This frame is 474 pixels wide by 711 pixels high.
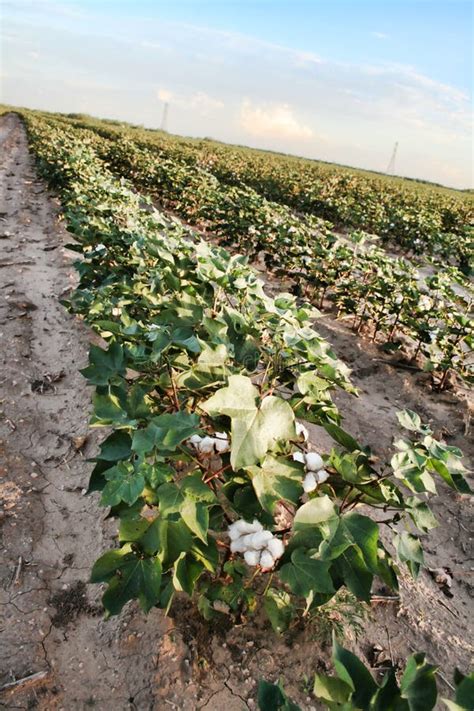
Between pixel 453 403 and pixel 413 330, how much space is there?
0.80m

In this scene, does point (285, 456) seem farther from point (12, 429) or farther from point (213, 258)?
point (12, 429)

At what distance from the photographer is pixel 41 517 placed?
2.72 meters

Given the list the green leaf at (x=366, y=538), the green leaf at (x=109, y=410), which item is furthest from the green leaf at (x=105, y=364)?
the green leaf at (x=366, y=538)

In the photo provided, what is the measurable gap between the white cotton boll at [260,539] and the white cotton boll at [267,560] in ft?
0.09

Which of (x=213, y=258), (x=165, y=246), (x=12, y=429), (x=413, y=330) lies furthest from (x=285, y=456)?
(x=413, y=330)

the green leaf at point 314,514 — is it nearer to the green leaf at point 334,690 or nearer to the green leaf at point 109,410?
the green leaf at point 334,690

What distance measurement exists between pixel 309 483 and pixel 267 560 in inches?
10.5

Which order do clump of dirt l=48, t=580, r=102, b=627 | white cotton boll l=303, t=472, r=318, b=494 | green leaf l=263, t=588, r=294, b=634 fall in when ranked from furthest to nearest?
clump of dirt l=48, t=580, r=102, b=627
green leaf l=263, t=588, r=294, b=634
white cotton boll l=303, t=472, r=318, b=494

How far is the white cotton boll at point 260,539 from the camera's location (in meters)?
1.54

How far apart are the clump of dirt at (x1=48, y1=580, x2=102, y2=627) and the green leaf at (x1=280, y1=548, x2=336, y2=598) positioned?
3.88 ft

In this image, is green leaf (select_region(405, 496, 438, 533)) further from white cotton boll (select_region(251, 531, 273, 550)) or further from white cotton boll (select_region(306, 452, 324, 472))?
white cotton boll (select_region(251, 531, 273, 550))

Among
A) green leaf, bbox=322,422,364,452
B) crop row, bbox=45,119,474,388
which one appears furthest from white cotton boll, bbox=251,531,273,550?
crop row, bbox=45,119,474,388

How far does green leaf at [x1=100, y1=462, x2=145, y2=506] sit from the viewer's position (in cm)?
135

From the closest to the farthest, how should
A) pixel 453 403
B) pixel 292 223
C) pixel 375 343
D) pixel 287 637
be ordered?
pixel 287 637 < pixel 453 403 < pixel 375 343 < pixel 292 223
